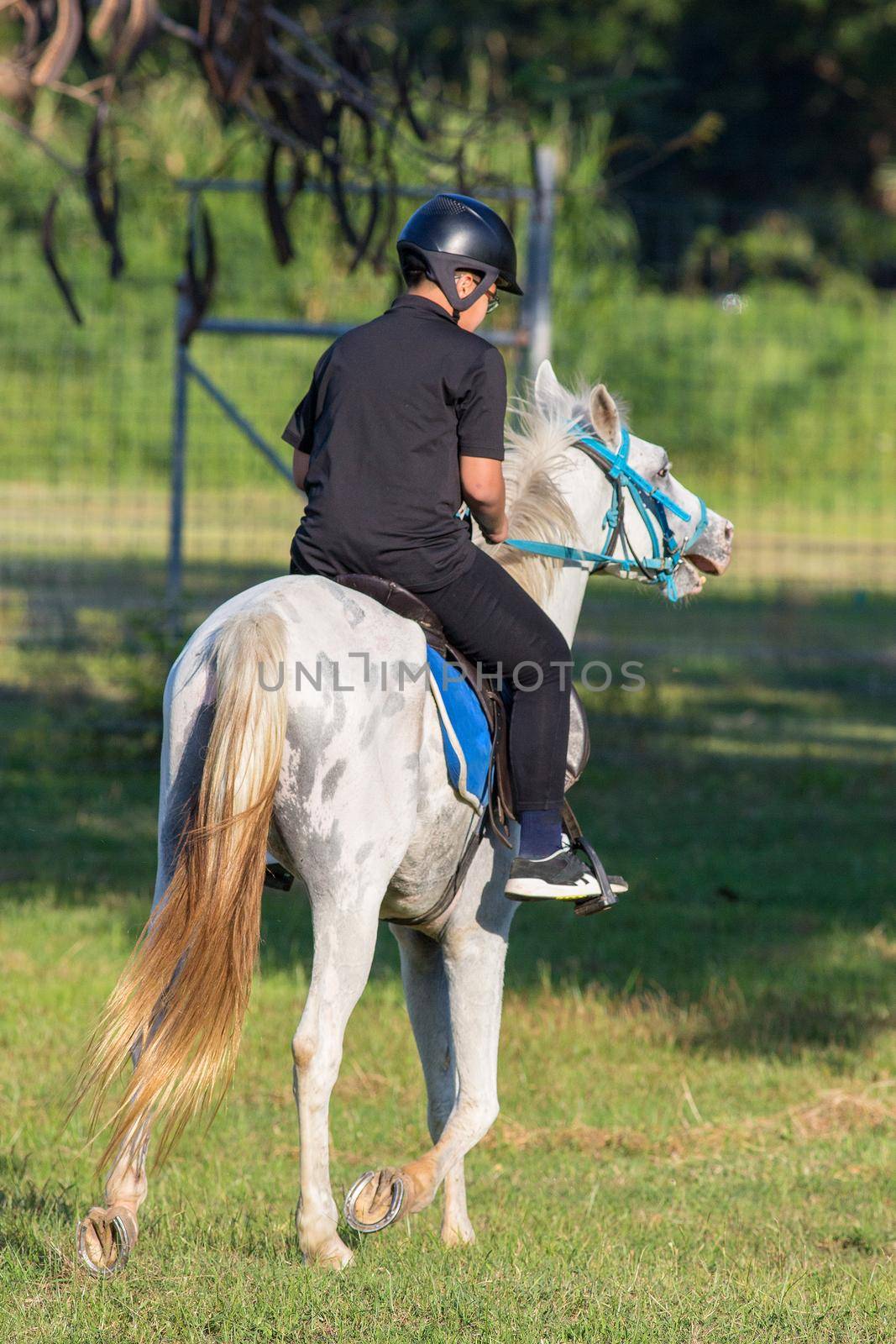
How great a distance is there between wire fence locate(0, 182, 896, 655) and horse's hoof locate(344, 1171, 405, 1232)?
1017cm

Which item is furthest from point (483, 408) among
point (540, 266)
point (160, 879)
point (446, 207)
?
point (540, 266)

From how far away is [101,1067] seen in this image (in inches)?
157

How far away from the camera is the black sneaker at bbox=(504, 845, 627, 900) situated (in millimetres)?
4387

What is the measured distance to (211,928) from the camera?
3.97 m

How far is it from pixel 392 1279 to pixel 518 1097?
213 centimetres

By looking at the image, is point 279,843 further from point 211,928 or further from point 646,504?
point 646,504

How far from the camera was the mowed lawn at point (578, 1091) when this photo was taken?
3.90m

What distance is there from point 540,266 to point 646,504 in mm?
5732

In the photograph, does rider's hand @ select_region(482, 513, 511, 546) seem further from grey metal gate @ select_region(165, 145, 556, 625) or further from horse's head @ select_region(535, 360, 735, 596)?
grey metal gate @ select_region(165, 145, 556, 625)

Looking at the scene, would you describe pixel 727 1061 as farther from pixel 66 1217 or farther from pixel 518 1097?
pixel 66 1217

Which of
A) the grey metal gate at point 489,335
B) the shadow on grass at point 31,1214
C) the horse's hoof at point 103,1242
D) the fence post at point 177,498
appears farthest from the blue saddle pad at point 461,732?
the fence post at point 177,498

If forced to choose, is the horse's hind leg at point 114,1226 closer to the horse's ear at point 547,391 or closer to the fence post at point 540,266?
the horse's ear at point 547,391

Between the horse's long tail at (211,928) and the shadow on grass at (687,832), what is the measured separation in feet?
10.2

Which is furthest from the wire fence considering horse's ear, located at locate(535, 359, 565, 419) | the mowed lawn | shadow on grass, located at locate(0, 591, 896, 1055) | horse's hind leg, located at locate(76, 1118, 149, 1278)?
horse's hind leg, located at locate(76, 1118, 149, 1278)
